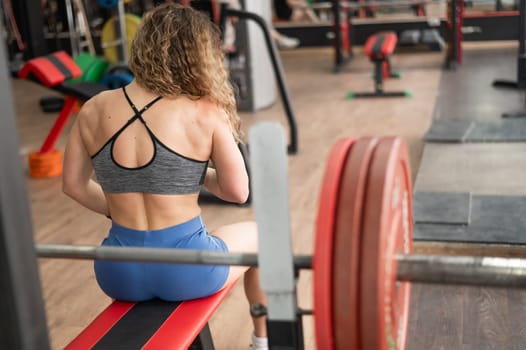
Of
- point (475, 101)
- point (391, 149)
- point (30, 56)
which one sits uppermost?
point (391, 149)

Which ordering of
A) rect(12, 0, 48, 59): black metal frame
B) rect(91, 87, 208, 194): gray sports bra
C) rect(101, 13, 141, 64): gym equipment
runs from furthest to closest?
rect(101, 13, 141, 64): gym equipment < rect(12, 0, 48, 59): black metal frame < rect(91, 87, 208, 194): gray sports bra

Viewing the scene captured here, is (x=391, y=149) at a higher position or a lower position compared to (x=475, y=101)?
higher

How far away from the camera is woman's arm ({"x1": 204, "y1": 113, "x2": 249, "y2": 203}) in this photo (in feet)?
6.82

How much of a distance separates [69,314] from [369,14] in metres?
8.68

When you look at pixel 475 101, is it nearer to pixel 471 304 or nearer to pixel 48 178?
pixel 48 178

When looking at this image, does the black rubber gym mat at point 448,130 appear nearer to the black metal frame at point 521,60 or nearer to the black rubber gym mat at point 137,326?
the black metal frame at point 521,60

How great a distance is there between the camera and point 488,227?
133 inches

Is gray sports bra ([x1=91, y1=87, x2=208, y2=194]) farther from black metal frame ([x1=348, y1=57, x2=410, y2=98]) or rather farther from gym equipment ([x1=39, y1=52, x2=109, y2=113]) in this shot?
black metal frame ([x1=348, y1=57, x2=410, y2=98])

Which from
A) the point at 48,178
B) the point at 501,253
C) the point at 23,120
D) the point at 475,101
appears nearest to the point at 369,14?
the point at 475,101

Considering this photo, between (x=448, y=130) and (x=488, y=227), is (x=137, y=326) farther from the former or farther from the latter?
(x=448, y=130)

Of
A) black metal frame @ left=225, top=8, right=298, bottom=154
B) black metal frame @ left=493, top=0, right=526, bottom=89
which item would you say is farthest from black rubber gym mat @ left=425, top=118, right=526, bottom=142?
black metal frame @ left=225, top=8, right=298, bottom=154

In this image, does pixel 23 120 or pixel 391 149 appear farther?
pixel 23 120

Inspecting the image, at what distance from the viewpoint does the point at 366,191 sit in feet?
4.15

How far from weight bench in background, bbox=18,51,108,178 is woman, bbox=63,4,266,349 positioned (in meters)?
2.42
